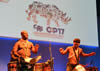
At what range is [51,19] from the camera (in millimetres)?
7277

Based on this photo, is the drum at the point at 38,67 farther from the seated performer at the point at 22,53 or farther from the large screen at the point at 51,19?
the large screen at the point at 51,19

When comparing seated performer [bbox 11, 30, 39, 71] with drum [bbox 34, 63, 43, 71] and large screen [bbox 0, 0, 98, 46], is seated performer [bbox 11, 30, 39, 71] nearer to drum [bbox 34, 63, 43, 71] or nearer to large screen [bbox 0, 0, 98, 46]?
drum [bbox 34, 63, 43, 71]

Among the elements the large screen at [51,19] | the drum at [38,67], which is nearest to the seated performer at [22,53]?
the drum at [38,67]

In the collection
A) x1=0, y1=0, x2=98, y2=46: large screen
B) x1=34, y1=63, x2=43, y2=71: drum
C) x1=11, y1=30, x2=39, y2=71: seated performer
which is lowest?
x1=34, y1=63, x2=43, y2=71: drum

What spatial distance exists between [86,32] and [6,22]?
247 centimetres

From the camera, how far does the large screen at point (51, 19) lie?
259 inches

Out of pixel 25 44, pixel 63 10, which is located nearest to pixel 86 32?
pixel 63 10

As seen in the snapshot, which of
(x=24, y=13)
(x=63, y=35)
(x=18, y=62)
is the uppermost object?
(x=24, y=13)

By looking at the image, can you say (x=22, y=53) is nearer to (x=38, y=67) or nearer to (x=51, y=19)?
(x=38, y=67)

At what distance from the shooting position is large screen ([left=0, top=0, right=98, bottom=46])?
21.6 ft

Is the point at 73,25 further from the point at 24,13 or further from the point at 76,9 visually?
the point at 24,13

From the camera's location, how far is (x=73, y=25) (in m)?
7.60

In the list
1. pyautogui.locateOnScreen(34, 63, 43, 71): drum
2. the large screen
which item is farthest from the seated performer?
the large screen

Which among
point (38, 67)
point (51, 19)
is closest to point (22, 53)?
point (38, 67)
